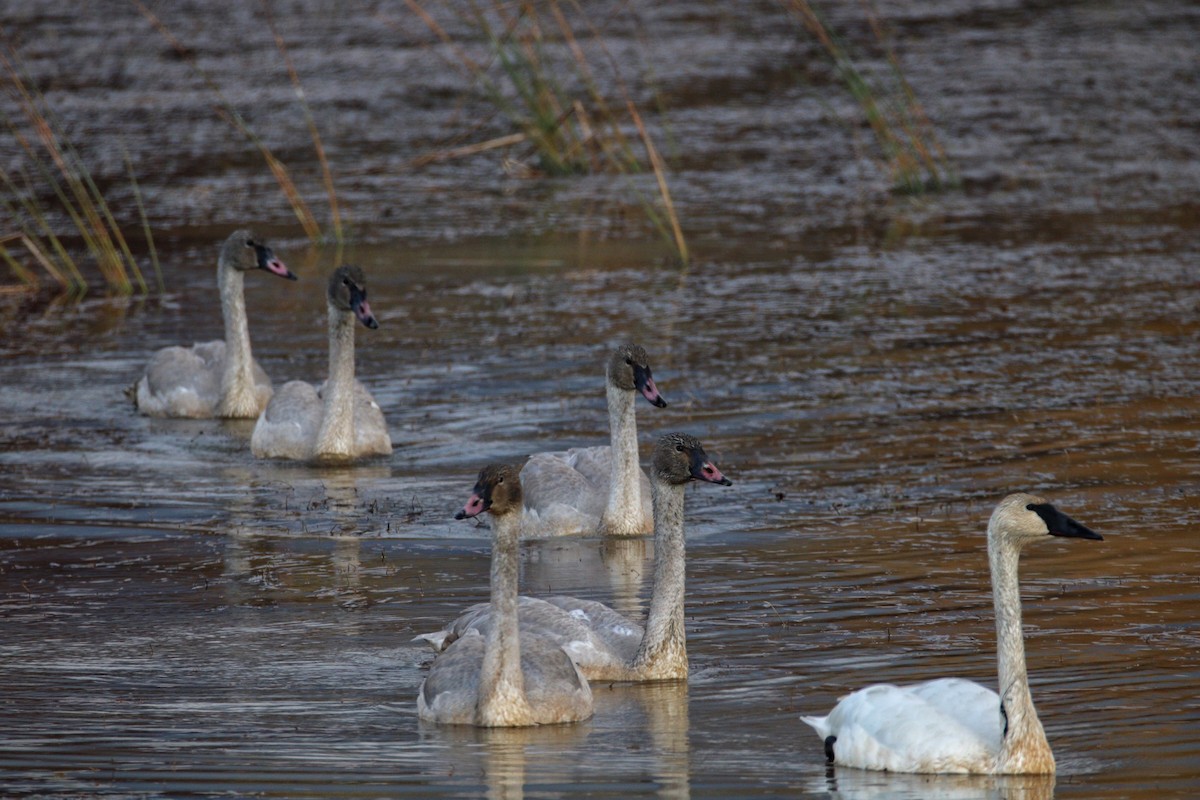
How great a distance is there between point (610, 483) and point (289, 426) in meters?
3.26

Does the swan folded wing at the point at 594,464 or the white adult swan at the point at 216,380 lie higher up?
the white adult swan at the point at 216,380

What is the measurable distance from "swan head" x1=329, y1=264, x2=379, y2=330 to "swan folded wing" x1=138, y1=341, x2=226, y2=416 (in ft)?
5.74

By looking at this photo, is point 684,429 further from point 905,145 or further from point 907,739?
Answer: point 905,145

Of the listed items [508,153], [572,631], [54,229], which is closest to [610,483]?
[572,631]

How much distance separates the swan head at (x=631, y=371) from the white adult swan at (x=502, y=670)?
3.17 m

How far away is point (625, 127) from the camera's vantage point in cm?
2872

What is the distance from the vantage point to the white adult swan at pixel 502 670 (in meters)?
9.05

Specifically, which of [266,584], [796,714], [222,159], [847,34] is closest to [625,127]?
[222,159]

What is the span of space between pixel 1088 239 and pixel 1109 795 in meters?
14.4

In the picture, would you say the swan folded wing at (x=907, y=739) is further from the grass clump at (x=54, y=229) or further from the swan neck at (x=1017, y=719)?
the grass clump at (x=54, y=229)

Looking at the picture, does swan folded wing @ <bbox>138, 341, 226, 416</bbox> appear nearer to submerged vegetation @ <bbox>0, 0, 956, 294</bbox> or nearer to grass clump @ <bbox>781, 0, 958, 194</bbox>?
submerged vegetation @ <bbox>0, 0, 956, 294</bbox>

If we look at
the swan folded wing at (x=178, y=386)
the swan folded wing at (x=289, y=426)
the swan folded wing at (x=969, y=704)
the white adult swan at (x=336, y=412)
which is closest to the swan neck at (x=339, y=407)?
the white adult swan at (x=336, y=412)

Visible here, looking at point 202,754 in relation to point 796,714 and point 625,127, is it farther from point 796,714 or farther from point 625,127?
point 625,127

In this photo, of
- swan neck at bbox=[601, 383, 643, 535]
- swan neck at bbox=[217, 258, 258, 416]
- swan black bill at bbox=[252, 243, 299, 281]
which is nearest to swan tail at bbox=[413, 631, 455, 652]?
swan neck at bbox=[601, 383, 643, 535]
